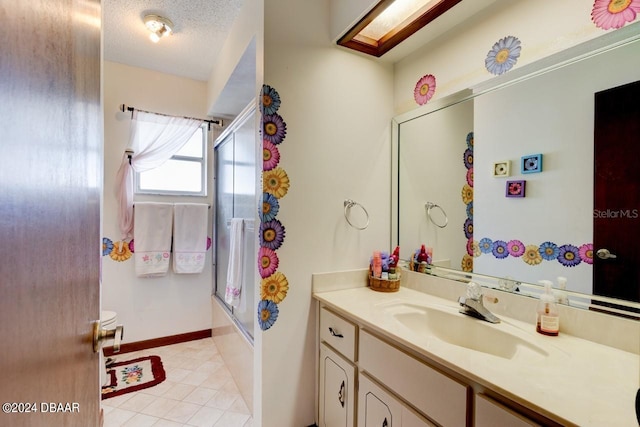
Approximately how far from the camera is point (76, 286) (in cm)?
54

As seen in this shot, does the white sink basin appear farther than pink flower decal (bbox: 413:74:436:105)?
→ No

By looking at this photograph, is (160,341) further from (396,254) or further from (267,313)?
(396,254)

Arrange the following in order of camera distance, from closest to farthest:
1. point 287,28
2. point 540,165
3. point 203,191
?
point 540,165 → point 287,28 → point 203,191

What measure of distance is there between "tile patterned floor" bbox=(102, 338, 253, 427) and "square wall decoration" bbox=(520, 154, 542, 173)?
2.06 m

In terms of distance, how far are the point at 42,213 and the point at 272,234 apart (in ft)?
3.78

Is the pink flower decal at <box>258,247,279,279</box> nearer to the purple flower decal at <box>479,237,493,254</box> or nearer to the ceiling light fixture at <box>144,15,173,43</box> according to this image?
the purple flower decal at <box>479,237,493,254</box>

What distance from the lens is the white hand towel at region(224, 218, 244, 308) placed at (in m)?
2.11

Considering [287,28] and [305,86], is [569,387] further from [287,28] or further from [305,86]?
[287,28]

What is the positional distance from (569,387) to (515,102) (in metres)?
1.12

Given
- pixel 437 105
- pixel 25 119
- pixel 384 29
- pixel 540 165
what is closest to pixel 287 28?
pixel 384 29

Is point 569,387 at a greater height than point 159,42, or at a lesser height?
lesser

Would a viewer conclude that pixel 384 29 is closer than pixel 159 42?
Yes

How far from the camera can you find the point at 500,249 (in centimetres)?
137

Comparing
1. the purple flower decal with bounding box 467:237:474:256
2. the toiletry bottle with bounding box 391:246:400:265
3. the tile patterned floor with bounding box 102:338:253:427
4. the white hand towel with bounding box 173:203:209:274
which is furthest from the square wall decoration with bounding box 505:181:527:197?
the white hand towel with bounding box 173:203:209:274
